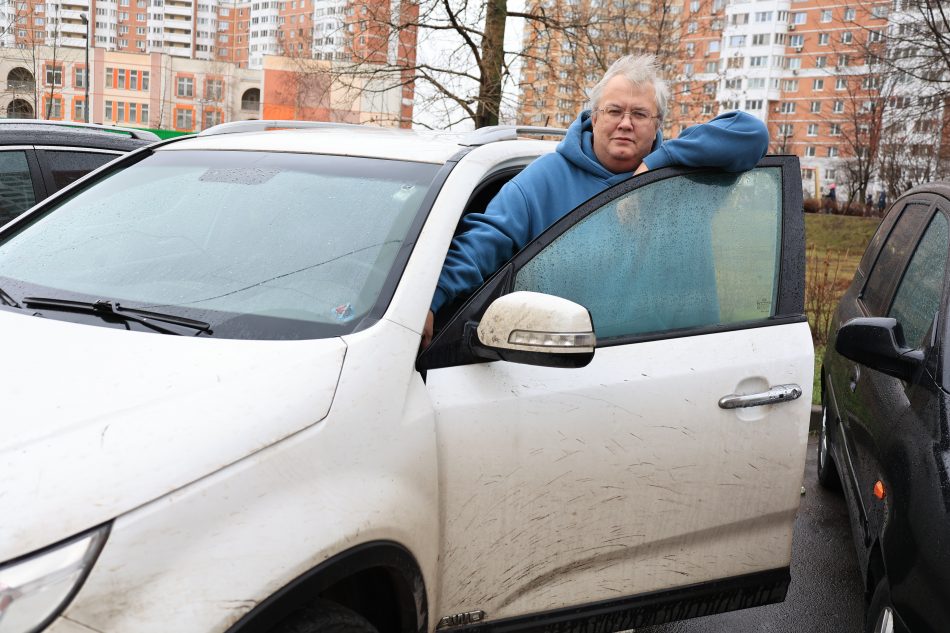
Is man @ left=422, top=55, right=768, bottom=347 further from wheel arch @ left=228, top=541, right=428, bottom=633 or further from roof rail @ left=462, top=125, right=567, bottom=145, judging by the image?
wheel arch @ left=228, top=541, right=428, bottom=633

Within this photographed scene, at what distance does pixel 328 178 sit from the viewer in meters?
2.85

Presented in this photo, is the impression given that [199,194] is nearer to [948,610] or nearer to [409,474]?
[409,474]

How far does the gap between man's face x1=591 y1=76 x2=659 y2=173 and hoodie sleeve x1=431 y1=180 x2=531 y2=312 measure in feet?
1.46

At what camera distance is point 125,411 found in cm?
196

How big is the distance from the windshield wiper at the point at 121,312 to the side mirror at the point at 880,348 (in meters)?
1.97

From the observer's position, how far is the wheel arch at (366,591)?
190 cm

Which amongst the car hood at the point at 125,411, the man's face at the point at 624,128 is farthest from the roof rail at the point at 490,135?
the car hood at the point at 125,411

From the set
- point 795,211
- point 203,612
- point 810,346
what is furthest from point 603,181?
point 203,612

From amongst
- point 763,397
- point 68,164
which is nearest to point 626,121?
point 763,397

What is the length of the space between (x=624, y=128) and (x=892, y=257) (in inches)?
76.3

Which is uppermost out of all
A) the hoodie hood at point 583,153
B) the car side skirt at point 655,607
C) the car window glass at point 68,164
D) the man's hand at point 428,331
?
the hoodie hood at point 583,153

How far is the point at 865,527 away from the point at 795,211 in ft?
3.72

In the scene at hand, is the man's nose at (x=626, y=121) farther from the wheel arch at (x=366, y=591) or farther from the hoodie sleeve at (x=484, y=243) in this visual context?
the wheel arch at (x=366, y=591)

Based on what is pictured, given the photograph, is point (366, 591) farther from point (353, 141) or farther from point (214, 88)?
point (214, 88)
